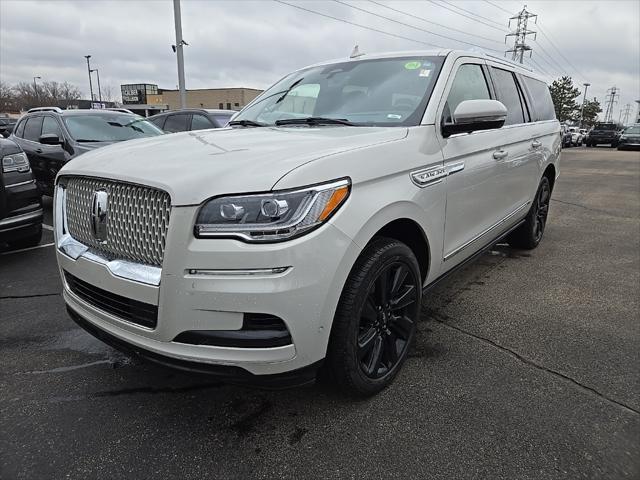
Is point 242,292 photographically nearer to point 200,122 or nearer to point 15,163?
point 15,163

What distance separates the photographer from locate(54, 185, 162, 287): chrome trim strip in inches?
78.4

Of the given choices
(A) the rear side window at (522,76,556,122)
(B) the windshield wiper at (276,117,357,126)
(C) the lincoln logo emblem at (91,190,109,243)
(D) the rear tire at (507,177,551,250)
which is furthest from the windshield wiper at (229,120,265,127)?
(D) the rear tire at (507,177,551,250)

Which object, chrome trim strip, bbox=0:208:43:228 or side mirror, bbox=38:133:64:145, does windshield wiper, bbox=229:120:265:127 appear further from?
side mirror, bbox=38:133:64:145

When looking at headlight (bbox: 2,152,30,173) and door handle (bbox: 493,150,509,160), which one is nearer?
door handle (bbox: 493,150,509,160)

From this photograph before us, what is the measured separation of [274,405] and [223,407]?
10.4 inches

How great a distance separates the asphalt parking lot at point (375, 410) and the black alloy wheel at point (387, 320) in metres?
0.20

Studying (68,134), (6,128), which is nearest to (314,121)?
(68,134)

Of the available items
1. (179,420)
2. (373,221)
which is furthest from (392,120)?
(179,420)

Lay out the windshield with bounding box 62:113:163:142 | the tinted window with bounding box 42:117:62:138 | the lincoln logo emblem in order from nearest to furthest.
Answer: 1. the lincoln logo emblem
2. the windshield with bounding box 62:113:163:142
3. the tinted window with bounding box 42:117:62:138

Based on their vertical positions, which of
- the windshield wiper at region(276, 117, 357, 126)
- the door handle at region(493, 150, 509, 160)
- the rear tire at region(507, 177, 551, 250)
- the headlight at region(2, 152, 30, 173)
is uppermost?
the windshield wiper at region(276, 117, 357, 126)

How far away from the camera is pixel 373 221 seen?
2189mm

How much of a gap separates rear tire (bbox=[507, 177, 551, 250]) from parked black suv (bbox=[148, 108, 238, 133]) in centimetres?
619

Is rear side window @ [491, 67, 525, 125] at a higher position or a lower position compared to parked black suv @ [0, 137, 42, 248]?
higher

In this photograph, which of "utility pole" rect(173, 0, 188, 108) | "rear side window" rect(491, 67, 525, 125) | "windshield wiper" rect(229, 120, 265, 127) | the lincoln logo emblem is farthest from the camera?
"utility pole" rect(173, 0, 188, 108)
